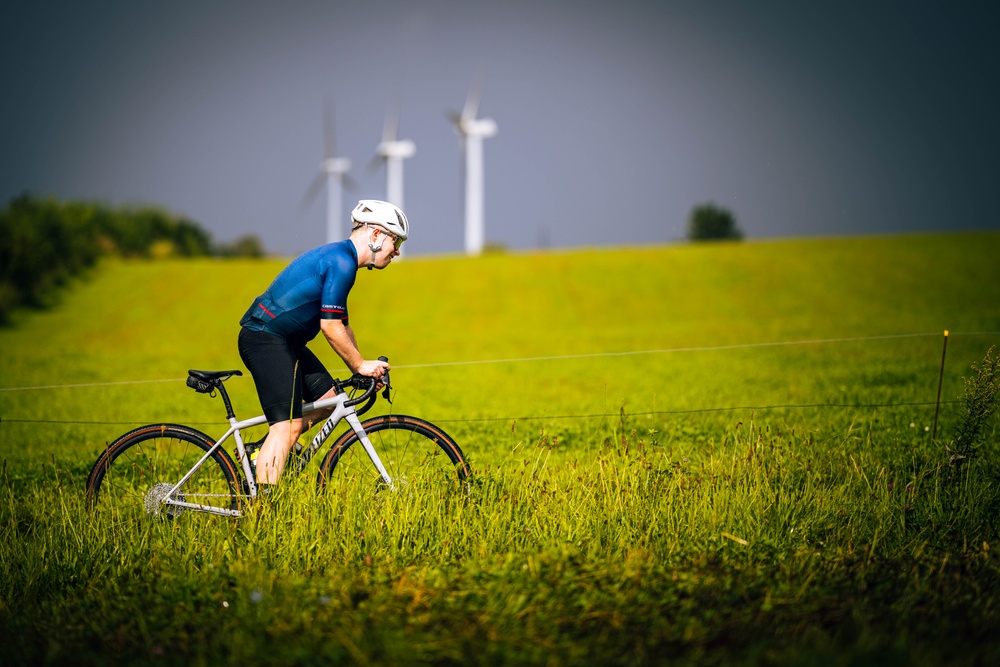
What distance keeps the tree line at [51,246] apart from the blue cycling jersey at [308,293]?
1637 inches

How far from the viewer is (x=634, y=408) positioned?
1217cm

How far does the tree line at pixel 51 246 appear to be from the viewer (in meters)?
44.8

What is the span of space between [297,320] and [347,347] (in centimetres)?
43

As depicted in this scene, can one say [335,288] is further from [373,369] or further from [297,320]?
[373,369]

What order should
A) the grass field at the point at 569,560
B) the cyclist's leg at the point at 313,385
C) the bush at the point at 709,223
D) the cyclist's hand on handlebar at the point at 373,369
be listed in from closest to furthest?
the grass field at the point at 569,560 → the cyclist's hand on handlebar at the point at 373,369 → the cyclist's leg at the point at 313,385 → the bush at the point at 709,223

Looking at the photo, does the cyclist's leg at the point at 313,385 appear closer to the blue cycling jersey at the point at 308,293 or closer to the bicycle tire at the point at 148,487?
the blue cycling jersey at the point at 308,293

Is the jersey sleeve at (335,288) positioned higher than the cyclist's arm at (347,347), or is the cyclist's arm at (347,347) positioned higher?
the jersey sleeve at (335,288)

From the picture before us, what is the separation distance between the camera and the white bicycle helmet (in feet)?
18.2

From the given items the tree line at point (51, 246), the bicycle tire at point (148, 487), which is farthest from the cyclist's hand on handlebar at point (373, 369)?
the tree line at point (51, 246)

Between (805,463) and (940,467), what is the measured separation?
94 cm

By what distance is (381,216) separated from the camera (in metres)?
5.57

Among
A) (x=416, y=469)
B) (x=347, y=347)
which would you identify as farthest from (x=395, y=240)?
(x=416, y=469)

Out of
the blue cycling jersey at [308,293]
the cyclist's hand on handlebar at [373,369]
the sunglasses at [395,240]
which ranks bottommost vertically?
the cyclist's hand on handlebar at [373,369]

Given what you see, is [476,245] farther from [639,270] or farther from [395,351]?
[395,351]
